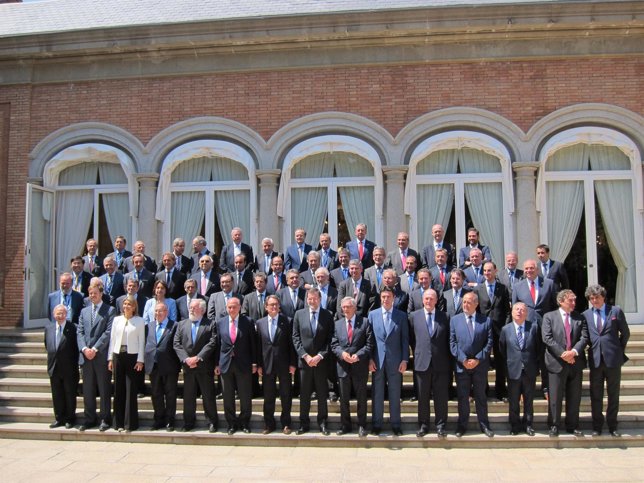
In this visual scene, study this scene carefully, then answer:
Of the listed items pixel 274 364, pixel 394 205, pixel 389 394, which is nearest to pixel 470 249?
pixel 394 205

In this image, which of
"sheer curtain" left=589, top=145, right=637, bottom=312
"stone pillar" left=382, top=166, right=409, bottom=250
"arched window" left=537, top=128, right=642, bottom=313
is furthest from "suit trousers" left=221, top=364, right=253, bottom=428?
"sheer curtain" left=589, top=145, right=637, bottom=312

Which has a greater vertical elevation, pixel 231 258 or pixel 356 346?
pixel 231 258

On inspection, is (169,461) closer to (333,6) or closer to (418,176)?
(418,176)

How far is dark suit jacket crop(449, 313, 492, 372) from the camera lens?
680 cm

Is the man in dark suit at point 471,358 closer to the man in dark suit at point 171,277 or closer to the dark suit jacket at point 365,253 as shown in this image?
the dark suit jacket at point 365,253

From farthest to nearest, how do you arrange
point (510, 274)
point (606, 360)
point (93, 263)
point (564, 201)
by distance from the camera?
1. point (564, 201)
2. point (93, 263)
3. point (510, 274)
4. point (606, 360)

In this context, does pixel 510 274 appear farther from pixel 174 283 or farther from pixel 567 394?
pixel 174 283

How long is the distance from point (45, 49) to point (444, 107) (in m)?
7.84

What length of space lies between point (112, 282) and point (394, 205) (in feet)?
16.8

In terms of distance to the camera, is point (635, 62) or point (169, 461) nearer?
point (169, 461)

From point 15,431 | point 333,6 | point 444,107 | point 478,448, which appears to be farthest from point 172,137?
point 478,448

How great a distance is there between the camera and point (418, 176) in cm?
1105

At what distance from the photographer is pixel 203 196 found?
11617 millimetres

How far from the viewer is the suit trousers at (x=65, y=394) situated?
745 cm
